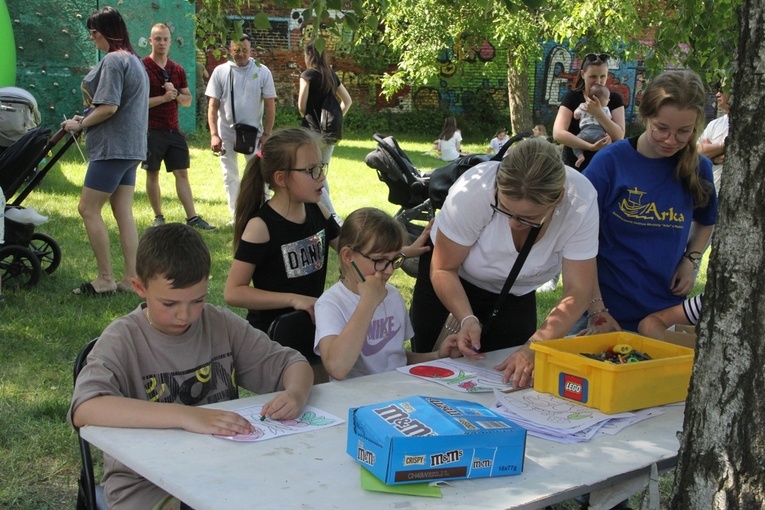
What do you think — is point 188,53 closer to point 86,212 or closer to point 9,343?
point 86,212

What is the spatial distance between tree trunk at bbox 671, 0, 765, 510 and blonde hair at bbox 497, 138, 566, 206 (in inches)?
33.0

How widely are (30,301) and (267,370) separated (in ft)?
11.9

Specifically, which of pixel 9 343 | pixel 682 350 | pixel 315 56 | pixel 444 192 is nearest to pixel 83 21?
pixel 315 56

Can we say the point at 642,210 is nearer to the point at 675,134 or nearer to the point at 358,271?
the point at 675,134

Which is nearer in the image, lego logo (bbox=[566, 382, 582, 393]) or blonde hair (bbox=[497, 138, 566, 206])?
lego logo (bbox=[566, 382, 582, 393])

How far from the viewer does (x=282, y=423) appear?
2268mm

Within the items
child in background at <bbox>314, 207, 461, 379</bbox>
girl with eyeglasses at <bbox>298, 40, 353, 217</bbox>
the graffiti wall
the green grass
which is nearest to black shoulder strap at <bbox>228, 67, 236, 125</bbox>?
girl with eyeglasses at <bbox>298, 40, 353, 217</bbox>

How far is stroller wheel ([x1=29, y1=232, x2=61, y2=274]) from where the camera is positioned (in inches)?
245

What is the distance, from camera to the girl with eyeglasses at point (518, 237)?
275 cm

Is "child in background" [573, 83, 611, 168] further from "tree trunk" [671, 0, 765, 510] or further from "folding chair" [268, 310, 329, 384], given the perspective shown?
"tree trunk" [671, 0, 765, 510]

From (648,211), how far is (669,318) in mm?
433

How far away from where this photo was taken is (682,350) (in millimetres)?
2688

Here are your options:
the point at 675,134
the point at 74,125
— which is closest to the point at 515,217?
the point at 675,134

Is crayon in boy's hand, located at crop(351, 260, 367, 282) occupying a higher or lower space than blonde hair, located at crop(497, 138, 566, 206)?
lower
